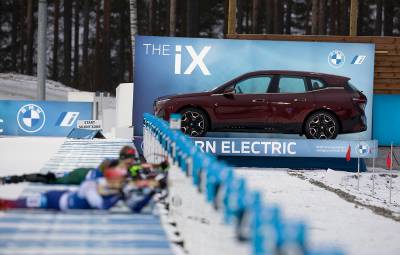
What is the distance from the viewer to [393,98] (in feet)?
79.0

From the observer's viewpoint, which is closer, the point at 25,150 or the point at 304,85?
the point at 25,150

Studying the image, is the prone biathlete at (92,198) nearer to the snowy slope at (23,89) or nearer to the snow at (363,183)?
the snow at (363,183)

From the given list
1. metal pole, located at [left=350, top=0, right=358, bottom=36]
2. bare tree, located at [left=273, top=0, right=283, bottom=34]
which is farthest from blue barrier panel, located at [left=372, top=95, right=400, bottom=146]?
bare tree, located at [left=273, top=0, right=283, bottom=34]

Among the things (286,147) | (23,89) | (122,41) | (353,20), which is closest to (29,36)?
(122,41)

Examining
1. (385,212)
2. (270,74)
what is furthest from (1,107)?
(385,212)

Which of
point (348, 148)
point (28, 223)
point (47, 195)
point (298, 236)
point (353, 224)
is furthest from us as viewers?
point (348, 148)

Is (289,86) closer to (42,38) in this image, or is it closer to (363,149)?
(363,149)

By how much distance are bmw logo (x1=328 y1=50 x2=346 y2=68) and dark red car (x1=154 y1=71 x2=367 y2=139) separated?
686mm

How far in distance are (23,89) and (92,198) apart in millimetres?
38541

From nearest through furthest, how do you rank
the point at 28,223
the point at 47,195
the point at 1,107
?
the point at 28,223
the point at 47,195
the point at 1,107

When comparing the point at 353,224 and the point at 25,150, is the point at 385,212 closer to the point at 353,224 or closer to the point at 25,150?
the point at 353,224

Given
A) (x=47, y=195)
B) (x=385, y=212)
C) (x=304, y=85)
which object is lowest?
(x=385, y=212)

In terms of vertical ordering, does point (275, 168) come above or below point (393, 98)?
below

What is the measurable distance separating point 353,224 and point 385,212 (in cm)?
202
